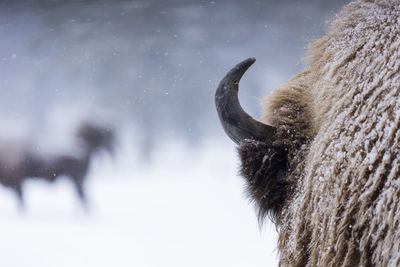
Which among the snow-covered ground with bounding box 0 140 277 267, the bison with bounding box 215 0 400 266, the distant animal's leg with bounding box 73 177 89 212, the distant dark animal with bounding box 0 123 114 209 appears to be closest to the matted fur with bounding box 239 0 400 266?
the bison with bounding box 215 0 400 266

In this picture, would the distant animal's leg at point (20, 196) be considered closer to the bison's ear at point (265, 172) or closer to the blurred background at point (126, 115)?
the blurred background at point (126, 115)

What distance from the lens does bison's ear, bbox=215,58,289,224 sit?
0.69m

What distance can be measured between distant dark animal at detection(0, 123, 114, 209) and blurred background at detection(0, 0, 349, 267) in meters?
0.02

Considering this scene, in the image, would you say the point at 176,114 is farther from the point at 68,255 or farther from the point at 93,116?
the point at 68,255

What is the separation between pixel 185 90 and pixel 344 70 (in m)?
7.21

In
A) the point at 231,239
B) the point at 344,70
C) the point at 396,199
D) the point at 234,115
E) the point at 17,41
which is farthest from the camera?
the point at 17,41

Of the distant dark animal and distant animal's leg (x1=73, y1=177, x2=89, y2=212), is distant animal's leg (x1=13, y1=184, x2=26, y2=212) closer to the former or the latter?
the distant dark animal

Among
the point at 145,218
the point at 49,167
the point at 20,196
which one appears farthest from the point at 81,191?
the point at 145,218

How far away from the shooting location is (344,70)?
0.60 meters

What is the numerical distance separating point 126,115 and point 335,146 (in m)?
7.25

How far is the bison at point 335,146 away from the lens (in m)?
0.49

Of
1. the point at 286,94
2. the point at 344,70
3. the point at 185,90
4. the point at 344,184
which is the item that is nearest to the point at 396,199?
the point at 344,184

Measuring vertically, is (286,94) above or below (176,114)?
below

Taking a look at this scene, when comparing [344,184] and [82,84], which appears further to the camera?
[82,84]
